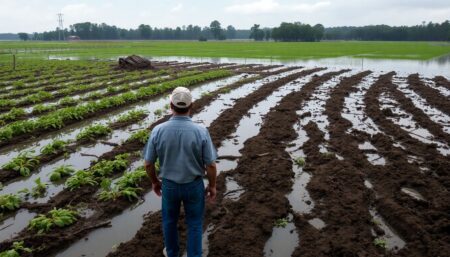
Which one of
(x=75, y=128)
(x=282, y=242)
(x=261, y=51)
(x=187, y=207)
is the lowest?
(x=282, y=242)

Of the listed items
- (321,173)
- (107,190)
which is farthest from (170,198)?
(321,173)

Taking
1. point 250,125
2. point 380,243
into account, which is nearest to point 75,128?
point 250,125

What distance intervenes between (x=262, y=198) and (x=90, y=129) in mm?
6196

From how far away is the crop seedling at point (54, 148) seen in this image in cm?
915

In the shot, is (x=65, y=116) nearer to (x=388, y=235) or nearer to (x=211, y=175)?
(x=211, y=175)

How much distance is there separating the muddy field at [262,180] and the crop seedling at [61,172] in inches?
2.2

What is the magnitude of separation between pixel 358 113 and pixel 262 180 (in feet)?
24.2

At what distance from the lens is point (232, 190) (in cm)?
707

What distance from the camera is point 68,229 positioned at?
570cm

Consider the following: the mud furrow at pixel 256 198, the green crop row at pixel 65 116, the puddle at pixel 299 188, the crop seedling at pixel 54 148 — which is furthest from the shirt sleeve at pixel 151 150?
the green crop row at pixel 65 116

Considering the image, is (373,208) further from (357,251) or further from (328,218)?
(357,251)

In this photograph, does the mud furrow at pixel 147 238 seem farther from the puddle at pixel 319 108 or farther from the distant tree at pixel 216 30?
the distant tree at pixel 216 30

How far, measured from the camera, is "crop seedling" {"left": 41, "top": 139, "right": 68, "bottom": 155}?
9.15 meters

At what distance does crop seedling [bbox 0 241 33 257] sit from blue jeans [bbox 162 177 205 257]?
1.94 m
